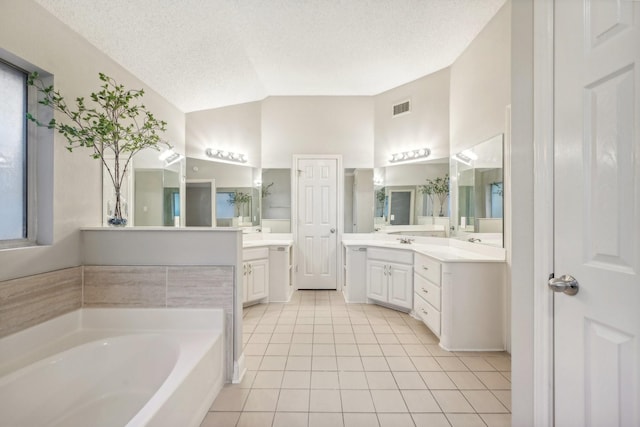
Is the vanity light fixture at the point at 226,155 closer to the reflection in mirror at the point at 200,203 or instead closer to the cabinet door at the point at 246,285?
the reflection in mirror at the point at 200,203

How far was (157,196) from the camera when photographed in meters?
2.99

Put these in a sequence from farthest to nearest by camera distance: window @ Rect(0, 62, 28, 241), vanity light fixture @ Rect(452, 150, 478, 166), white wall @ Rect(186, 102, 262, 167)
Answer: white wall @ Rect(186, 102, 262, 167) < vanity light fixture @ Rect(452, 150, 478, 166) < window @ Rect(0, 62, 28, 241)

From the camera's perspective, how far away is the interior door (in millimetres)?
878

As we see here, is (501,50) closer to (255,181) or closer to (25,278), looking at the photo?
(255,181)

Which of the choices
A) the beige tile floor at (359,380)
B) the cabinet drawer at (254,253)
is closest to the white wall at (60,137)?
the beige tile floor at (359,380)

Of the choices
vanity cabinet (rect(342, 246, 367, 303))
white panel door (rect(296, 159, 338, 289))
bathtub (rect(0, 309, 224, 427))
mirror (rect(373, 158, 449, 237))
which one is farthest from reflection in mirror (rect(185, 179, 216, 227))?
mirror (rect(373, 158, 449, 237))

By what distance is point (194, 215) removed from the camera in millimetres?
3604

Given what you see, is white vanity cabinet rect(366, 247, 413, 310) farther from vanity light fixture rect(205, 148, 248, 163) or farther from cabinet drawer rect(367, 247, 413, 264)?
vanity light fixture rect(205, 148, 248, 163)

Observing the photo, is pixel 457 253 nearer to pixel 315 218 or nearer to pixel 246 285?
pixel 315 218

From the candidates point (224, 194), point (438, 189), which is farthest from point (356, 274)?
point (224, 194)

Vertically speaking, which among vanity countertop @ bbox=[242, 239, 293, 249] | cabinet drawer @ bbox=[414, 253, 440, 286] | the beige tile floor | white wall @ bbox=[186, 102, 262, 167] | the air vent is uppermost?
the air vent

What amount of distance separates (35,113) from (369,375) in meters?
2.79

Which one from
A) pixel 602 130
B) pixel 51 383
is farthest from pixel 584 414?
pixel 51 383

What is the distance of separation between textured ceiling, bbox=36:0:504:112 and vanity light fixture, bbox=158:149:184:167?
1.93 feet
